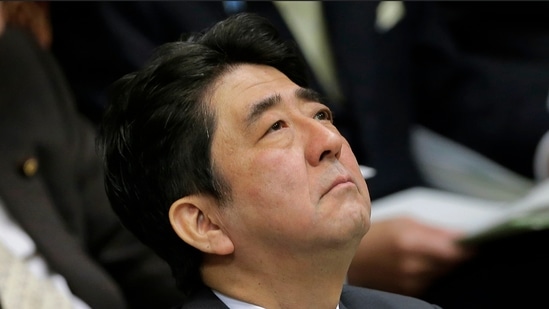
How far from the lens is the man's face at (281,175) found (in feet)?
3.19

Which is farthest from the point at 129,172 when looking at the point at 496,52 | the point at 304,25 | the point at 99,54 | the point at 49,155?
the point at 496,52

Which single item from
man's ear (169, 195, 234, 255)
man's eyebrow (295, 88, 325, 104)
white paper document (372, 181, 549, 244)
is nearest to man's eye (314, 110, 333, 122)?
man's eyebrow (295, 88, 325, 104)

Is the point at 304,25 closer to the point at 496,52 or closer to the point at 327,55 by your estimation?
the point at 327,55

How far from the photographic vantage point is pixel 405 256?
59.6 inches

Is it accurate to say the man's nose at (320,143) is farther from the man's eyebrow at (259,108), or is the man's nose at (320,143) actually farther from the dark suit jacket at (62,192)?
the dark suit jacket at (62,192)

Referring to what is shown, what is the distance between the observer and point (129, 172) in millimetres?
1037

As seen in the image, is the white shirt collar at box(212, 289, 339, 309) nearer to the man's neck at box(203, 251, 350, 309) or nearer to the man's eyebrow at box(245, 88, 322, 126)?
the man's neck at box(203, 251, 350, 309)

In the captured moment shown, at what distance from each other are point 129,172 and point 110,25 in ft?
1.81

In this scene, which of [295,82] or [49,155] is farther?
[49,155]

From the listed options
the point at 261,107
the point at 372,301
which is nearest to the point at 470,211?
the point at 372,301

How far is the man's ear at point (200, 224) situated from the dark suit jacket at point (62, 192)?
37cm

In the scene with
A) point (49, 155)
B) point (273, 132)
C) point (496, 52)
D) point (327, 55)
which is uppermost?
point (273, 132)

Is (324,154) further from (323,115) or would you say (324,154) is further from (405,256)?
(405,256)

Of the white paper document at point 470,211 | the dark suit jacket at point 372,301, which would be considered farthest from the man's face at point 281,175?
the white paper document at point 470,211
